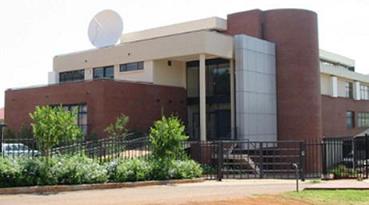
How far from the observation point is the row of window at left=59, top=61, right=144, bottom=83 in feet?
135

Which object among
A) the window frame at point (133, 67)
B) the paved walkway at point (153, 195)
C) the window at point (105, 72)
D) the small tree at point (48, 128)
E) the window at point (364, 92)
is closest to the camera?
the paved walkway at point (153, 195)

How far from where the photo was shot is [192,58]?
4056 centimetres

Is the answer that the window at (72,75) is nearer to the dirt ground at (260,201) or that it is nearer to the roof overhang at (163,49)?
the roof overhang at (163,49)

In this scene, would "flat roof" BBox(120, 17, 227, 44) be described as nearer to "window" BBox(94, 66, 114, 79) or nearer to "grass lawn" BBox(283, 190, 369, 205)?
"window" BBox(94, 66, 114, 79)

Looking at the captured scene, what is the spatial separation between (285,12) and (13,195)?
3078 centimetres

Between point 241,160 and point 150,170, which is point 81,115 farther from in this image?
point 150,170

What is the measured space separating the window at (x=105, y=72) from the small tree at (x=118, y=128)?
782 cm

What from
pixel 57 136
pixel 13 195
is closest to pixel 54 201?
pixel 13 195

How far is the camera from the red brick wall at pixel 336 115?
56375mm

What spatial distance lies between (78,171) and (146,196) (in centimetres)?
377

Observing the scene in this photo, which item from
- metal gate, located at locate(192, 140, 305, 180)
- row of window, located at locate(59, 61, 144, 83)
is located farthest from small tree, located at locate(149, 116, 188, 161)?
row of window, located at locate(59, 61, 144, 83)

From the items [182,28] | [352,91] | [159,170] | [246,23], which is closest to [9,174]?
[159,170]

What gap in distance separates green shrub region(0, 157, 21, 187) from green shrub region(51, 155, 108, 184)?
4.12 feet

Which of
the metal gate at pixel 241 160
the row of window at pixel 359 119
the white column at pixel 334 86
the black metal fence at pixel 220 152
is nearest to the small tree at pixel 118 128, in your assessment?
the black metal fence at pixel 220 152
